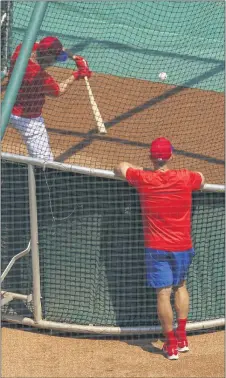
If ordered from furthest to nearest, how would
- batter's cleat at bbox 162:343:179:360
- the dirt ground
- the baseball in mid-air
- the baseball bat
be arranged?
the baseball in mid-air < the baseball bat < batter's cleat at bbox 162:343:179:360 < the dirt ground

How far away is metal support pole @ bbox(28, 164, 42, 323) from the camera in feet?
21.2

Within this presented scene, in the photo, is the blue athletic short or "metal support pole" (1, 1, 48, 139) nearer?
the blue athletic short

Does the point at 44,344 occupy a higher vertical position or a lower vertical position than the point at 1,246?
lower

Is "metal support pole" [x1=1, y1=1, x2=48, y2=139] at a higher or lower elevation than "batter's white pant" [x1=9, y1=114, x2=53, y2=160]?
higher

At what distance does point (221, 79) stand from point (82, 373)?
4.92 meters

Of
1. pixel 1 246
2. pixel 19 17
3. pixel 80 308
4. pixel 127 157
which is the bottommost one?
pixel 80 308

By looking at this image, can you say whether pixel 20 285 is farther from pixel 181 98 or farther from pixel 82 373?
pixel 181 98

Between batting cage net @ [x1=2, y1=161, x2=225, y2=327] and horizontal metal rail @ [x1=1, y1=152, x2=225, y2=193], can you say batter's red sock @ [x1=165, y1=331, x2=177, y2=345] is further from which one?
horizontal metal rail @ [x1=1, y1=152, x2=225, y2=193]

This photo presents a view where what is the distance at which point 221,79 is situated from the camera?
10.2 meters

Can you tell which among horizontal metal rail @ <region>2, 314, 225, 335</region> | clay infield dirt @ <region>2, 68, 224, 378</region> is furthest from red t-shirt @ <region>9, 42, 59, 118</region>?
horizontal metal rail @ <region>2, 314, 225, 335</region>

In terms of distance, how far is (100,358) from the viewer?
6.36 m

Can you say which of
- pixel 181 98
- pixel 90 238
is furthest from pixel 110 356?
pixel 181 98

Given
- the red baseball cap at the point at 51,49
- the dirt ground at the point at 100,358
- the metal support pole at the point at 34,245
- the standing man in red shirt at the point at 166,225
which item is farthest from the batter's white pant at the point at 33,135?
the dirt ground at the point at 100,358

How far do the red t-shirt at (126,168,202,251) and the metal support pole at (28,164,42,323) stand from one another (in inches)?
27.0
